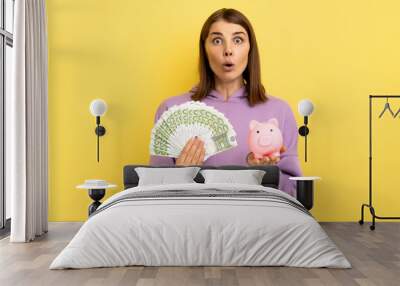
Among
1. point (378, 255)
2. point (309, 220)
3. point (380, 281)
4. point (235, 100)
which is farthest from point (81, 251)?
point (235, 100)

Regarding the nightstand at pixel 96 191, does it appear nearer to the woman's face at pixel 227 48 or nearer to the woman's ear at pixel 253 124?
the woman's ear at pixel 253 124

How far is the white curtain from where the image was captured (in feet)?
18.7

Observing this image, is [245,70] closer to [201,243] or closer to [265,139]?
[265,139]

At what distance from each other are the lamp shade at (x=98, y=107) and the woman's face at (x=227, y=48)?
1.38 m

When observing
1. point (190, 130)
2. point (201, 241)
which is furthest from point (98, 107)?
point (201, 241)

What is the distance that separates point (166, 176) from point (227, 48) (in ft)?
5.75

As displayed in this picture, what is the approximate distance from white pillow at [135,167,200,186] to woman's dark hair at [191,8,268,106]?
43.2 inches

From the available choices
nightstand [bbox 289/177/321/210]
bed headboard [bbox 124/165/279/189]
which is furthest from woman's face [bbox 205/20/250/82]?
nightstand [bbox 289/177/321/210]

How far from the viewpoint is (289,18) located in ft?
22.8

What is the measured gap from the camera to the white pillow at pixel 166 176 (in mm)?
6094

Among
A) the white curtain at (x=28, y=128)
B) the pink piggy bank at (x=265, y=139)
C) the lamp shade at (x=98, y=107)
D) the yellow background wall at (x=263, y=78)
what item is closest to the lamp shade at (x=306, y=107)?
the yellow background wall at (x=263, y=78)

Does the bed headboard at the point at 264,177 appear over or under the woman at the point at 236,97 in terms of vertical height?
under

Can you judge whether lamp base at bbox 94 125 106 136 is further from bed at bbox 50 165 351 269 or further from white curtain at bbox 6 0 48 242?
bed at bbox 50 165 351 269

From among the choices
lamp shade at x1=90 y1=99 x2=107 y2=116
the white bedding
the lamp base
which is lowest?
the white bedding
